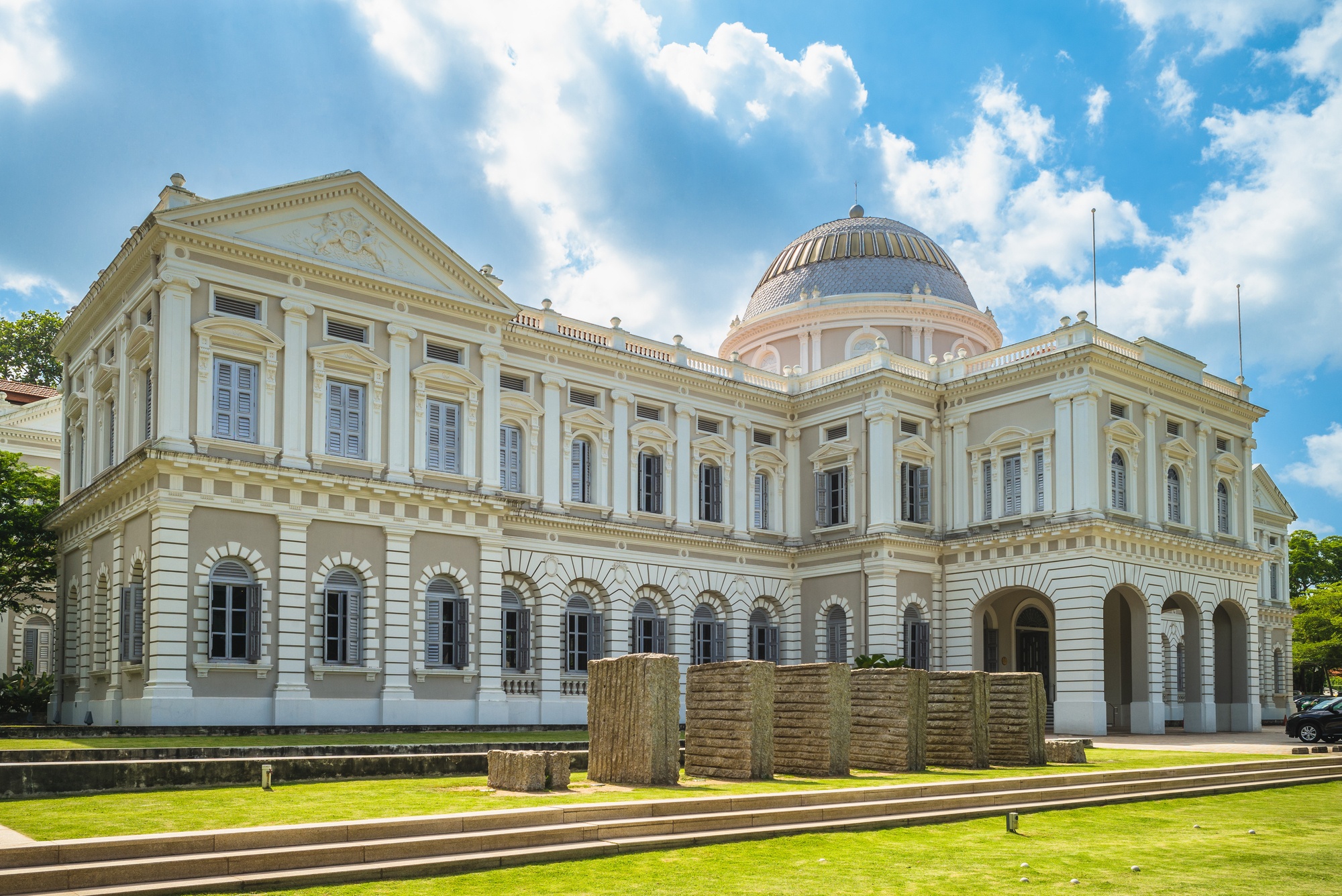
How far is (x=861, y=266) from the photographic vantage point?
4722cm

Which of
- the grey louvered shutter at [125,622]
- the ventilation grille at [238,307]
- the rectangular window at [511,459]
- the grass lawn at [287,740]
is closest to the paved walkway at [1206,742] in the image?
the grass lawn at [287,740]

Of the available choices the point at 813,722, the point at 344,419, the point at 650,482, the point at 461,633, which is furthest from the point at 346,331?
the point at 813,722

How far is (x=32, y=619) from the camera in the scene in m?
40.8

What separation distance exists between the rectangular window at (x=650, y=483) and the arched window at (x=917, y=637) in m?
8.41

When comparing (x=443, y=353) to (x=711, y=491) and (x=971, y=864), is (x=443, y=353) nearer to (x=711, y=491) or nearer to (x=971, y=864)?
(x=711, y=491)

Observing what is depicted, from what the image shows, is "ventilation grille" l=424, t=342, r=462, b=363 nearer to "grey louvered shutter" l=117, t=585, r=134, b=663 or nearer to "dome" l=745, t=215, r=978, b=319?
"grey louvered shutter" l=117, t=585, r=134, b=663

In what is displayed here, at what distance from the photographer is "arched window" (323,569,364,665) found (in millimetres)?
28641

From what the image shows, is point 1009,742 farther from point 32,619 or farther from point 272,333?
point 32,619

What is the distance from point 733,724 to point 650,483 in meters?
20.7

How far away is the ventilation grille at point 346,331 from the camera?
29.8 m

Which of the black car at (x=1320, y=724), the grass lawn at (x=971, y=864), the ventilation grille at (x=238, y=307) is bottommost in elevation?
the black car at (x=1320, y=724)

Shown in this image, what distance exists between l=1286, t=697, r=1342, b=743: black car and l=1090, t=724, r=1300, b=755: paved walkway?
36cm

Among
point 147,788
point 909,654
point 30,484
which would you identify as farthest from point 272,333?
point 909,654

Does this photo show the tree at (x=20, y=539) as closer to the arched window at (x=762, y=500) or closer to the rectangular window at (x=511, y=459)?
the rectangular window at (x=511, y=459)
